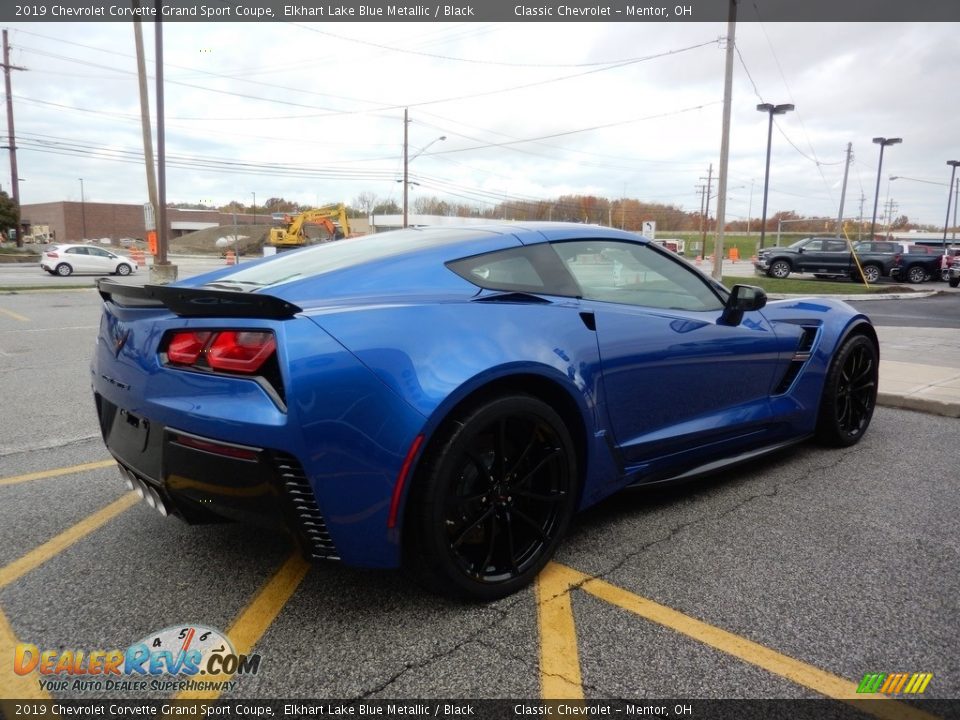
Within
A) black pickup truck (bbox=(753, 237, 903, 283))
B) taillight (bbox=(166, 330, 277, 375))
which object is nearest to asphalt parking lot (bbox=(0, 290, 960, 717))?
taillight (bbox=(166, 330, 277, 375))

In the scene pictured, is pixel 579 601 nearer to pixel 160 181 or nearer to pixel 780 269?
pixel 160 181

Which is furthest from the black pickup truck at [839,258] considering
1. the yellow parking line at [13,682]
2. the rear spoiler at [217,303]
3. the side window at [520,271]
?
the yellow parking line at [13,682]

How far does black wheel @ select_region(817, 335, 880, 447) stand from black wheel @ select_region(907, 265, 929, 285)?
26787mm

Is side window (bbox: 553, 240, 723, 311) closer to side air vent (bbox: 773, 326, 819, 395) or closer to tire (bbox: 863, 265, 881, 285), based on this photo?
side air vent (bbox: 773, 326, 819, 395)

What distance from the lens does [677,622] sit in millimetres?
2303

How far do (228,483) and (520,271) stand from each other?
1363mm

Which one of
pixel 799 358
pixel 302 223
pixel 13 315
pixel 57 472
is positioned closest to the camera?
pixel 57 472

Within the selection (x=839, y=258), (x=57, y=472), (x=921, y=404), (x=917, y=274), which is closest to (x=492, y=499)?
(x=57, y=472)

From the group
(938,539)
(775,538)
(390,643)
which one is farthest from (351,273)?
(938,539)

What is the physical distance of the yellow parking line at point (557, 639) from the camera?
1.97 metres

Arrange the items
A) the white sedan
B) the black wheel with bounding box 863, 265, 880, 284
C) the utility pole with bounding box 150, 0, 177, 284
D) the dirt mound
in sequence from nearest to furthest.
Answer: the utility pole with bounding box 150, 0, 177, 284 → the black wheel with bounding box 863, 265, 880, 284 → the white sedan → the dirt mound

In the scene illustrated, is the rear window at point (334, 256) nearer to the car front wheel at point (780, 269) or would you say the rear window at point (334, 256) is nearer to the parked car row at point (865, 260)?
the parked car row at point (865, 260)

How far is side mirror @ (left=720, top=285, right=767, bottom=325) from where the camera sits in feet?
11.3

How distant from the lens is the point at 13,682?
6.50 feet
